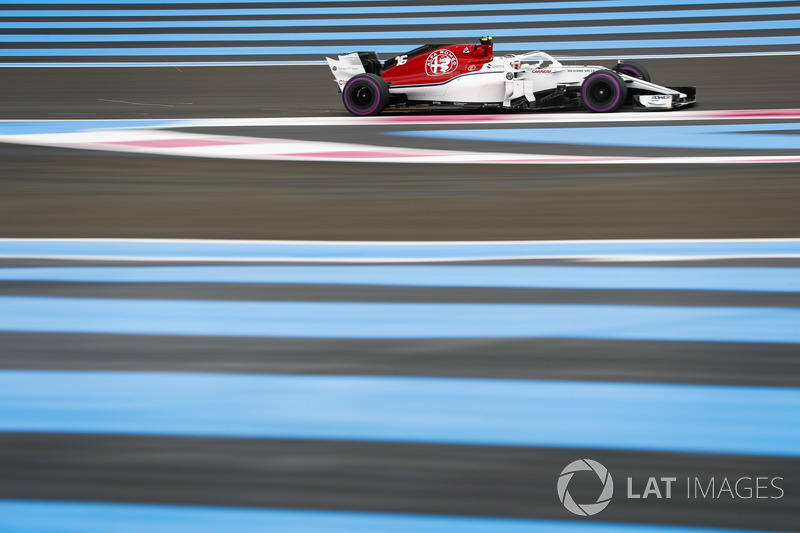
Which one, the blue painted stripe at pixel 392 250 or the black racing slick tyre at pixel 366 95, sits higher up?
the black racing slick tyre at pixel 366 95

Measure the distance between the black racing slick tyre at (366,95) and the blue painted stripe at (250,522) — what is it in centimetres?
629

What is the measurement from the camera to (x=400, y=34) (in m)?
12.6

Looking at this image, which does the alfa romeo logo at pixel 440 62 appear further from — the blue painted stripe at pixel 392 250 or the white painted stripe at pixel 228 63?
the blue painted stripe at pixel 392 250

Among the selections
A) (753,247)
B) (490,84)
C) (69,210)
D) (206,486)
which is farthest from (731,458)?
(490,84)

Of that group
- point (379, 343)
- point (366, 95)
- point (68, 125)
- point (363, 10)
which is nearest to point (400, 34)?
point (363, 10)

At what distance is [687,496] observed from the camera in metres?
1.70

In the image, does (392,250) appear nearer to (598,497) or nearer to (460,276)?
(460,276)

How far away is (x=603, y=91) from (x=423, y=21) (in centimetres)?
675

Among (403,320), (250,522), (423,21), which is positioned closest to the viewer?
(250,522)

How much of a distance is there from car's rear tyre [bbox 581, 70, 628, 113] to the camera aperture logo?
578 centimetres

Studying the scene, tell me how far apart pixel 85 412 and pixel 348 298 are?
1.01 m

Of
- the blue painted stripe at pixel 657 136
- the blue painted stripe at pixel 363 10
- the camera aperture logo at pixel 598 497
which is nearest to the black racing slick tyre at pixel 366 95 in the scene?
the blue painted stripe at pixel 657 136

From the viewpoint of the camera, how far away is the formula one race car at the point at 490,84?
23.5ft

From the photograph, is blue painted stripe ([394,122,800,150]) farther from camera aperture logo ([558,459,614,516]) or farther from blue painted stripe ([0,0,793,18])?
blue painted stripe ([0,0,793,18])
